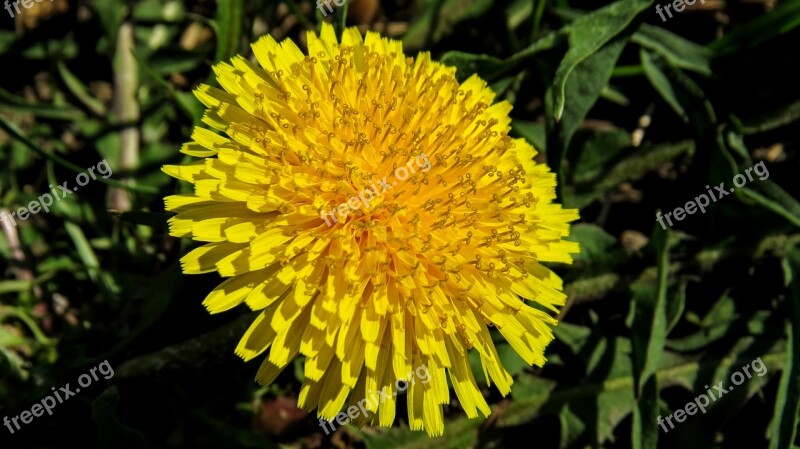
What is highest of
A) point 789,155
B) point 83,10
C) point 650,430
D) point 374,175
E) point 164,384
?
point 83,10

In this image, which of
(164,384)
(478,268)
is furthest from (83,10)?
(478,268)

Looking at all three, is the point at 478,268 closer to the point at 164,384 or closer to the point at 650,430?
the point at 650,430

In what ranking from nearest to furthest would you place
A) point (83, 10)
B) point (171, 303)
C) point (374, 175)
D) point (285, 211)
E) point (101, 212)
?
point (285, 211) → point (374, 175) → point (171, 303) → point (101, 212) → point (83, 10)

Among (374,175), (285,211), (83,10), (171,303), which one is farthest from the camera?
(83,10)
